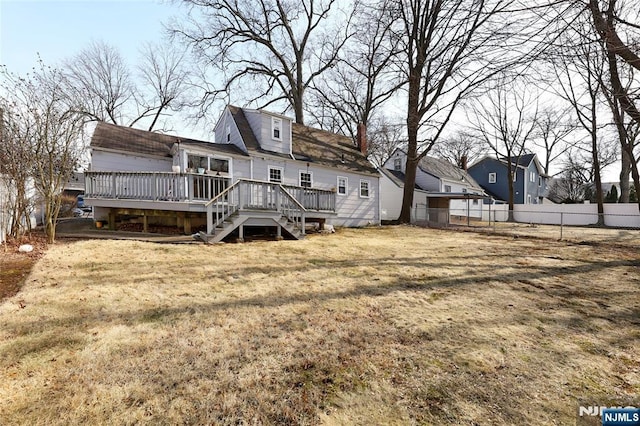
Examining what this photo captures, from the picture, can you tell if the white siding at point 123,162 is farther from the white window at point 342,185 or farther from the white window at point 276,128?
the white window at point 342,185

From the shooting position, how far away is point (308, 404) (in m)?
2.16

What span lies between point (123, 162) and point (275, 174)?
6.62 m

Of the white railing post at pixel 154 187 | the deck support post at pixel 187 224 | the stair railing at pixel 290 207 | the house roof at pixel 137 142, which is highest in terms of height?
the house roof at pixel 137 142

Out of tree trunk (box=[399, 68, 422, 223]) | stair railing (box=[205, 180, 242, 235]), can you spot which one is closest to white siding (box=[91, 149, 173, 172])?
stair railing (box=[205, 180, 242, 235])

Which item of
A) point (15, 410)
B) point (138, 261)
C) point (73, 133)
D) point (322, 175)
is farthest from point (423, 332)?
point (322, 175)

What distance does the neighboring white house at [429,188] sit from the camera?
24.2 m

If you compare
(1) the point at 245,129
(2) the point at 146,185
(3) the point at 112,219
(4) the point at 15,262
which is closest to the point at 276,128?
(1) the point at 245,129

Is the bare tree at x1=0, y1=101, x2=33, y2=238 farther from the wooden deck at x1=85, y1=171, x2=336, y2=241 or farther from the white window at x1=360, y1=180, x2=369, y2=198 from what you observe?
the white window at x1=360, y1=180, x2=369, y2=198

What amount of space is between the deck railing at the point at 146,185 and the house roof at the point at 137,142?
2.61 meters

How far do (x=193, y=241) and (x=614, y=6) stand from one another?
35.7 ft

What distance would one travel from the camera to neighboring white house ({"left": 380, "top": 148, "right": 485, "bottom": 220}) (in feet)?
79.5

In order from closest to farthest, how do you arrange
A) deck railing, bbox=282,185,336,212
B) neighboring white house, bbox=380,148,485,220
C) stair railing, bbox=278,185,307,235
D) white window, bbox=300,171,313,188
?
stair railing, bbox=278,185,307,235
deck railing, bbox=282,185,336,212
white window, bbox=300,171,313,188
neighboring white house, bbox=380,148,485,220

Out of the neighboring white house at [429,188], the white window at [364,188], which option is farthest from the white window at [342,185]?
the neighboring white house at [429,188]

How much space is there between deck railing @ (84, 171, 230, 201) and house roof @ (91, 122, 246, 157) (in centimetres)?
261
